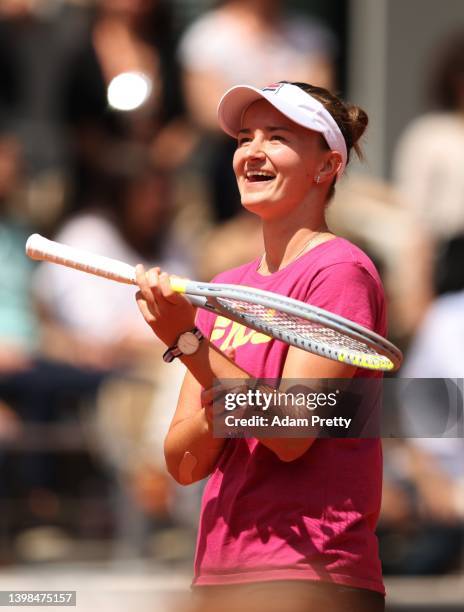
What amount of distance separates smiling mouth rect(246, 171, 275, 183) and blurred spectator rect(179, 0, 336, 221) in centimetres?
411

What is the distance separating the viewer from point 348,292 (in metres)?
2.76

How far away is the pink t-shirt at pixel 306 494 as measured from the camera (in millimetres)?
2742

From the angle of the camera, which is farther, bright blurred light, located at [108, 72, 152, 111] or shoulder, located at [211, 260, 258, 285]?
bright blurred light, located at [108, 72, 152, 111]

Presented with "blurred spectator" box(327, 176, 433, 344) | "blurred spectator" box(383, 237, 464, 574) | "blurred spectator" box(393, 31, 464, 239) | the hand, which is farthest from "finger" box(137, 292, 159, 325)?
"blurred spectator" box(393, 31, 464, 239)

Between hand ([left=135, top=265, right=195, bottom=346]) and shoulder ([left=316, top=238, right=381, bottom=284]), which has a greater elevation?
shoulder ([left=316, top=238, right=381, bottom=284])

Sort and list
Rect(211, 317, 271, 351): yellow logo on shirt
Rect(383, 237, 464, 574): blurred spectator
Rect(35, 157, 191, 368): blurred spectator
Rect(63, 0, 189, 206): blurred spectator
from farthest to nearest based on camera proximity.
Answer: Rect(63, 0, 189, 206): blurred spectator → Rect(35, 157, 191, 368): blurred spectator → Rect(383, 237, 464, 574): blurred spectator → Rect(211, 317, 271, 351): yellow logo on shirt

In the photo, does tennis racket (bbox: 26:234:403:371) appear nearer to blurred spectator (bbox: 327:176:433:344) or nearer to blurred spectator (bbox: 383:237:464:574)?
blurred spectator (bbox: 383:237:464:574)

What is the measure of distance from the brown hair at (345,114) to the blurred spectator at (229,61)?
404cm

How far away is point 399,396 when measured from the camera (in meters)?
3.64

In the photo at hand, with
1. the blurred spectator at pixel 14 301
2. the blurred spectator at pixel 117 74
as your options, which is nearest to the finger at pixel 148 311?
the blurred spectator at pixel 14 301

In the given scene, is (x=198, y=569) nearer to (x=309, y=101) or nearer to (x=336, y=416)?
(x=336, y=416)

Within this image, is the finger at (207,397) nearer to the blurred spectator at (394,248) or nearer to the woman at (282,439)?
the woman at (282,439)

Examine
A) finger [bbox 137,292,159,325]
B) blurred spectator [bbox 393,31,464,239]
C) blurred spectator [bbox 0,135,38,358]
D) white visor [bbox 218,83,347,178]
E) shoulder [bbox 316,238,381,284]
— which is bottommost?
finger [bbox 137,292,159,325]

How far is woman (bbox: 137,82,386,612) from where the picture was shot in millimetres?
2730
